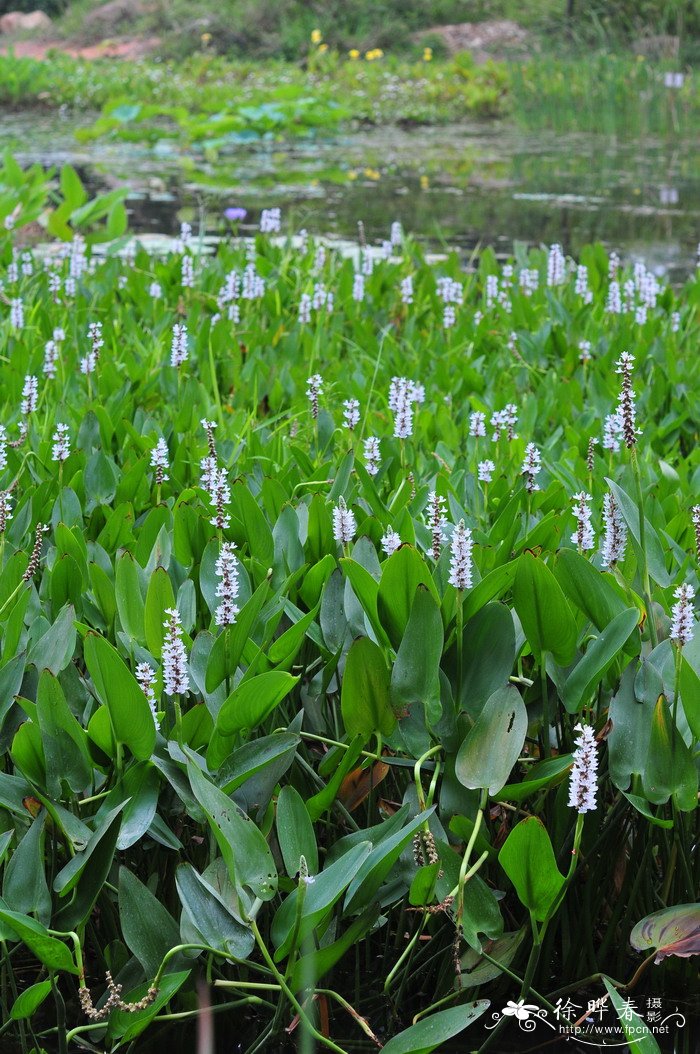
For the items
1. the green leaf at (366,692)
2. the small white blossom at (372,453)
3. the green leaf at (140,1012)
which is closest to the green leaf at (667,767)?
the green leaf at (366,692)

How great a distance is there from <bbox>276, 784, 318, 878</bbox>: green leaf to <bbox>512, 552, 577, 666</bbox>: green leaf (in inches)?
15.3

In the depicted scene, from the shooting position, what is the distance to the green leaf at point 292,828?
4.54 feet

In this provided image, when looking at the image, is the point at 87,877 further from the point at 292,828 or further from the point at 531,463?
the point at 531,463

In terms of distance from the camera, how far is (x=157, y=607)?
5.23ft

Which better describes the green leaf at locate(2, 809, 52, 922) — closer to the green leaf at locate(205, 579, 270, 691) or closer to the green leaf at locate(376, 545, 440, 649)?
the green leaf at locate(205, 579, 270, 691)

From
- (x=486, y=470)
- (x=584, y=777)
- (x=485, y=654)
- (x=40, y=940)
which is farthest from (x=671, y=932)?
(x=486, y=470)

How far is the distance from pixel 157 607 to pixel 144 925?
1.44 feet

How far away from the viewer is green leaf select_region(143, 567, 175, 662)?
1580 millimetres

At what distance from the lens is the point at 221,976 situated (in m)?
1.40

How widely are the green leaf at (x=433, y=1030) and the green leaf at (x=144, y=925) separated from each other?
273mm

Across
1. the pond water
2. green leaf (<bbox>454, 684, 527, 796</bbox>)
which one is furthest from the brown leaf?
the pond water

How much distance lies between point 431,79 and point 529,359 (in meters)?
15.1

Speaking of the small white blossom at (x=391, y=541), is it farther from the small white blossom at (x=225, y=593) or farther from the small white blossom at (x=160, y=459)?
the small white blossom at (x=160, y=459)

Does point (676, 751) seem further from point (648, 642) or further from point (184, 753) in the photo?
point (184, 753)
